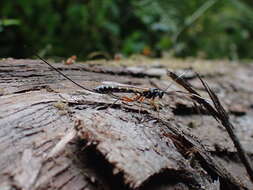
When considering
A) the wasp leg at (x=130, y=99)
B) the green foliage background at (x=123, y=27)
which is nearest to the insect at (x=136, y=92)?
the wasp leg at (x=130, y=99)

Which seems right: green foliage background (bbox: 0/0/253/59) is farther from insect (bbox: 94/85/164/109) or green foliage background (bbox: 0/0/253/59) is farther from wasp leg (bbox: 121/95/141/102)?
wasp leg (bbox: 121/95/141/102)

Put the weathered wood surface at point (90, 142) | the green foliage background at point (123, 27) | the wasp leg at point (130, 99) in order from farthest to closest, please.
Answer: the green foliage background at point (123, 27), the wasp leg at point (130, 99), the weathered wood surface at point (90, 142)

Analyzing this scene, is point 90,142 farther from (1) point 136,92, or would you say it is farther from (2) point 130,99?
(1) point 136,92

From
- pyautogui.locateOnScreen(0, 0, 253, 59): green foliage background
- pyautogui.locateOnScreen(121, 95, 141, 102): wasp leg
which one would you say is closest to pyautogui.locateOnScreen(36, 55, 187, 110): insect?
pyautogui.locateOnScreen(121, 95, 141, 102): wasp leg

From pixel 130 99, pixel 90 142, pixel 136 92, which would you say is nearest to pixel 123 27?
pixel 136 92

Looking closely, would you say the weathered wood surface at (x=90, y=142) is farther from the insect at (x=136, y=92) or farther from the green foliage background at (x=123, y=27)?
the green foliage background at (x=123, y=27)

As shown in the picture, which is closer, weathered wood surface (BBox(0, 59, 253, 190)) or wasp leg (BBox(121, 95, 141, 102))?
weathered wood surface (BBox(0, 59, 253, 190))

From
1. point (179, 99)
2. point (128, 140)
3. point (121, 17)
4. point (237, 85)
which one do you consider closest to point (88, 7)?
point (121, 17)
